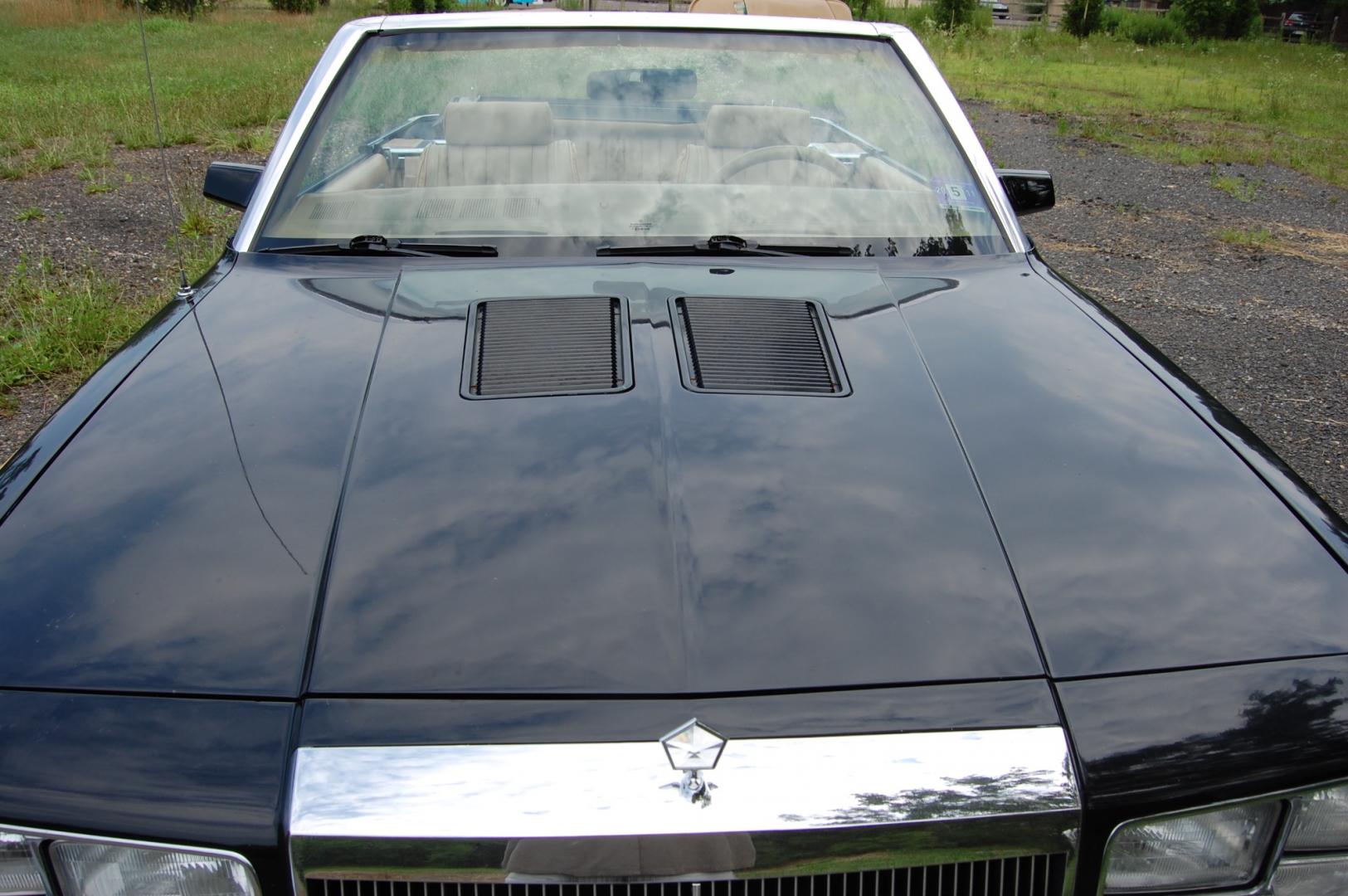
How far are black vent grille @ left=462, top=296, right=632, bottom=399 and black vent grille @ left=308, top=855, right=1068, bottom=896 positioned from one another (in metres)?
0.83

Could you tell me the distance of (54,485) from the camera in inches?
61.8

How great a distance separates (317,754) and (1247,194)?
9.49m

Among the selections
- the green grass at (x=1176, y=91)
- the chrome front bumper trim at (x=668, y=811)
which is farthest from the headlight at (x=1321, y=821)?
the green grass at (x=1176, y=91)

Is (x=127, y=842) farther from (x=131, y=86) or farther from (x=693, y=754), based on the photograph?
(x=131, y=86)

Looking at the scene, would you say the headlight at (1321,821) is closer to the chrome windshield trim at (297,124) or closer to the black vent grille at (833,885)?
the black vent grille at (833,885)

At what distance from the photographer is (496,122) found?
2732 millimetres

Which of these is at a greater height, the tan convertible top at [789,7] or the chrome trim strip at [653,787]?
the tan convertible top at [789,7]

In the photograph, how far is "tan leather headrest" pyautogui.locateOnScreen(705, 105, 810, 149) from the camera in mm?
2809

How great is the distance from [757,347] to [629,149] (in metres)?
0.92

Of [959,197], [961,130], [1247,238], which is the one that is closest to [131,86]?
[1247,238]

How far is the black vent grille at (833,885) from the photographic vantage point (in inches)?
43.5

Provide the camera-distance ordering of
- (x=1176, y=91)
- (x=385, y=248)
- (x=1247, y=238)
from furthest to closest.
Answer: (x=1176, y=91), (x=1247, y=238), (x=385, y=248)

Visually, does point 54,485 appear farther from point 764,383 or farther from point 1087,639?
point 1087,639

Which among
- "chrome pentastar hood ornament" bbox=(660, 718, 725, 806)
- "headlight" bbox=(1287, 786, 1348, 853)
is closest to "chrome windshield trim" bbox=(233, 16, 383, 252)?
"chrome pentastar hood ornament" bbox=(660, 718, 725, 806)
